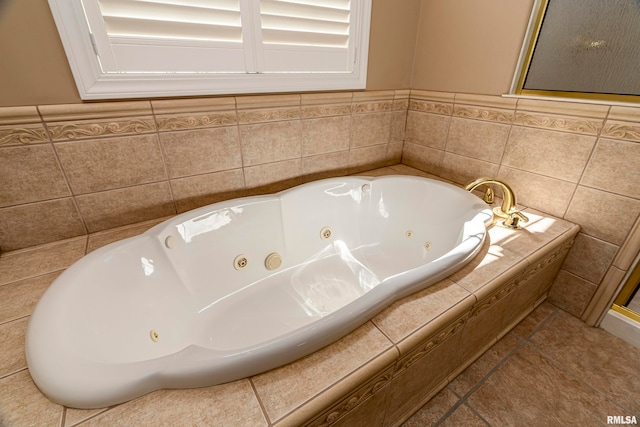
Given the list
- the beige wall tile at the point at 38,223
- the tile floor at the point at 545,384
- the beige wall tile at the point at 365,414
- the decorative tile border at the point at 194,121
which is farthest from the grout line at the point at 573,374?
the beige wall tile at the point at 38,223

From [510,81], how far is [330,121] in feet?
3.00

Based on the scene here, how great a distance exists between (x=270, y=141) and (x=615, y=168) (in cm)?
150

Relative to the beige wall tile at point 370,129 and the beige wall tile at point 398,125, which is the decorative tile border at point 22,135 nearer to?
the beige wall tile at point 370,129

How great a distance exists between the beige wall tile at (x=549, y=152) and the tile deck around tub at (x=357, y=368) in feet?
0.75

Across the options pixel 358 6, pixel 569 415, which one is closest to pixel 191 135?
pixel 358 6

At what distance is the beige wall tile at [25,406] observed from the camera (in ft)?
1.83

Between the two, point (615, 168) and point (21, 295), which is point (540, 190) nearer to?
point (615, 168)

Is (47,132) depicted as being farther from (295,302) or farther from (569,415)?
(569,415)

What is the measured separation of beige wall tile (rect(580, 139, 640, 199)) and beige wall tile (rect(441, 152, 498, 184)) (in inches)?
16.0

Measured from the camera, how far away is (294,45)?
131cm

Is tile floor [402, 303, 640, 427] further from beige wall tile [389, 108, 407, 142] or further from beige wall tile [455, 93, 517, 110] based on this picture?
beige wall tile [389, 108, 407, 142]

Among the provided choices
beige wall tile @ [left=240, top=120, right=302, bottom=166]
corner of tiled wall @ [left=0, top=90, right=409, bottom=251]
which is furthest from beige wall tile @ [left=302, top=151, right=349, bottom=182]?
beige wall tile @ [left=240, top=120, right=302, bottom=166]

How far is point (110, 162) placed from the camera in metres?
1.11

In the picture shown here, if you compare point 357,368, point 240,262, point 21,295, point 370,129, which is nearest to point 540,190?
point 370,129
